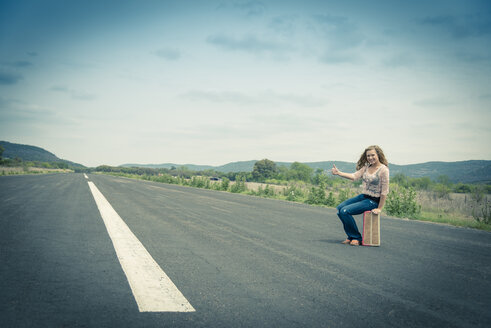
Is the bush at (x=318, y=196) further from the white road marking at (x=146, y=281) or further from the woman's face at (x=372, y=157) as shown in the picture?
the white road marking at (x=146, y=281)

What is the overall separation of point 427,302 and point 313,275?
114cm

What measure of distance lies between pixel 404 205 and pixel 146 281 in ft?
43.3

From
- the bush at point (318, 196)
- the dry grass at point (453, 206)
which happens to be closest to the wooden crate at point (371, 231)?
the dry grass at point (453, 206)

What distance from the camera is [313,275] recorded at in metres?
3.55

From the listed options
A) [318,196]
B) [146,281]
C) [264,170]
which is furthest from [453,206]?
[264,170]

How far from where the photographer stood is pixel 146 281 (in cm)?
312

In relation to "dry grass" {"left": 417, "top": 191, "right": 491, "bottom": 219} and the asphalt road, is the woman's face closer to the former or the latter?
the asphalt road

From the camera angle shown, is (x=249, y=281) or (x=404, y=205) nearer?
(x=249, y=281)

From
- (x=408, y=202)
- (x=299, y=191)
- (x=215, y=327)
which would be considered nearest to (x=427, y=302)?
(x=215, y=327)

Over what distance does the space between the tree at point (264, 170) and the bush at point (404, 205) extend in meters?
90.6

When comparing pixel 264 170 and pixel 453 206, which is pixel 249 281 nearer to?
pixel 453 206

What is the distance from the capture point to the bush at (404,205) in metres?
13.4

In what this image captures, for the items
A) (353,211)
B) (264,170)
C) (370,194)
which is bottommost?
(353,211)

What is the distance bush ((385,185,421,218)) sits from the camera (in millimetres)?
13366
